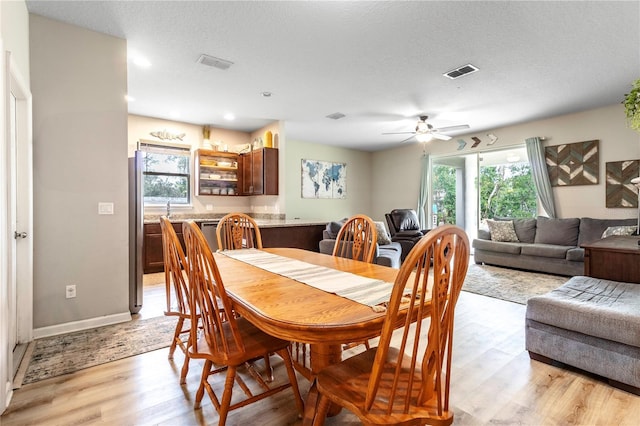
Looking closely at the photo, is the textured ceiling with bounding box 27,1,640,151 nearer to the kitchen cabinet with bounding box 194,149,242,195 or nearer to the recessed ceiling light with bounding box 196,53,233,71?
the recessed ceiling light with bounding box 196,53,233,71

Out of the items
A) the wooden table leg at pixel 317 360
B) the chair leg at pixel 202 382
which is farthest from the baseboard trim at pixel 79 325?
the wooden table leg at pixel 317 360

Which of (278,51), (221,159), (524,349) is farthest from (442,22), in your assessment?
(221,159)

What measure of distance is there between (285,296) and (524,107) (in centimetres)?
513

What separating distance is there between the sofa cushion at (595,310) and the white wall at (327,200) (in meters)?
5.19

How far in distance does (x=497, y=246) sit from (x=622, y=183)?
76.4 inches

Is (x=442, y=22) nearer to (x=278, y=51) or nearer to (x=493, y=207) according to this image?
(x=278, y=51)

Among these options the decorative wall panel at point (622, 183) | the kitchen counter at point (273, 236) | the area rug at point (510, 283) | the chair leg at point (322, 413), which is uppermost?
the decorative wall panel at point (622, 183)

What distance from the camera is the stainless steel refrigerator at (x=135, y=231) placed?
3.01 m

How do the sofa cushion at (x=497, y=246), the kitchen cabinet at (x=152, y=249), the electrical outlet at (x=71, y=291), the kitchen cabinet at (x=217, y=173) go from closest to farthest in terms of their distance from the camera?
the electrical outlet at (x=71, y=291), the kitchen cabinet at (x=152, y=249), the sofa cushion at (x=497, y=246), the kitchen cabinet at (x=217, y=173)

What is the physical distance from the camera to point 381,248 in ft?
14.7

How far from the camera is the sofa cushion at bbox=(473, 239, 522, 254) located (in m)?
5.02

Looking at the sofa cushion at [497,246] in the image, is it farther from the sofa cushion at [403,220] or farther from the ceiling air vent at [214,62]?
the ceiling air vent at [214,62]

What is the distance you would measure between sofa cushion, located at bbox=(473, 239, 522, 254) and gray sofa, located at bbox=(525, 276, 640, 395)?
108 inches

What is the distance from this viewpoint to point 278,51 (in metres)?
3.00
